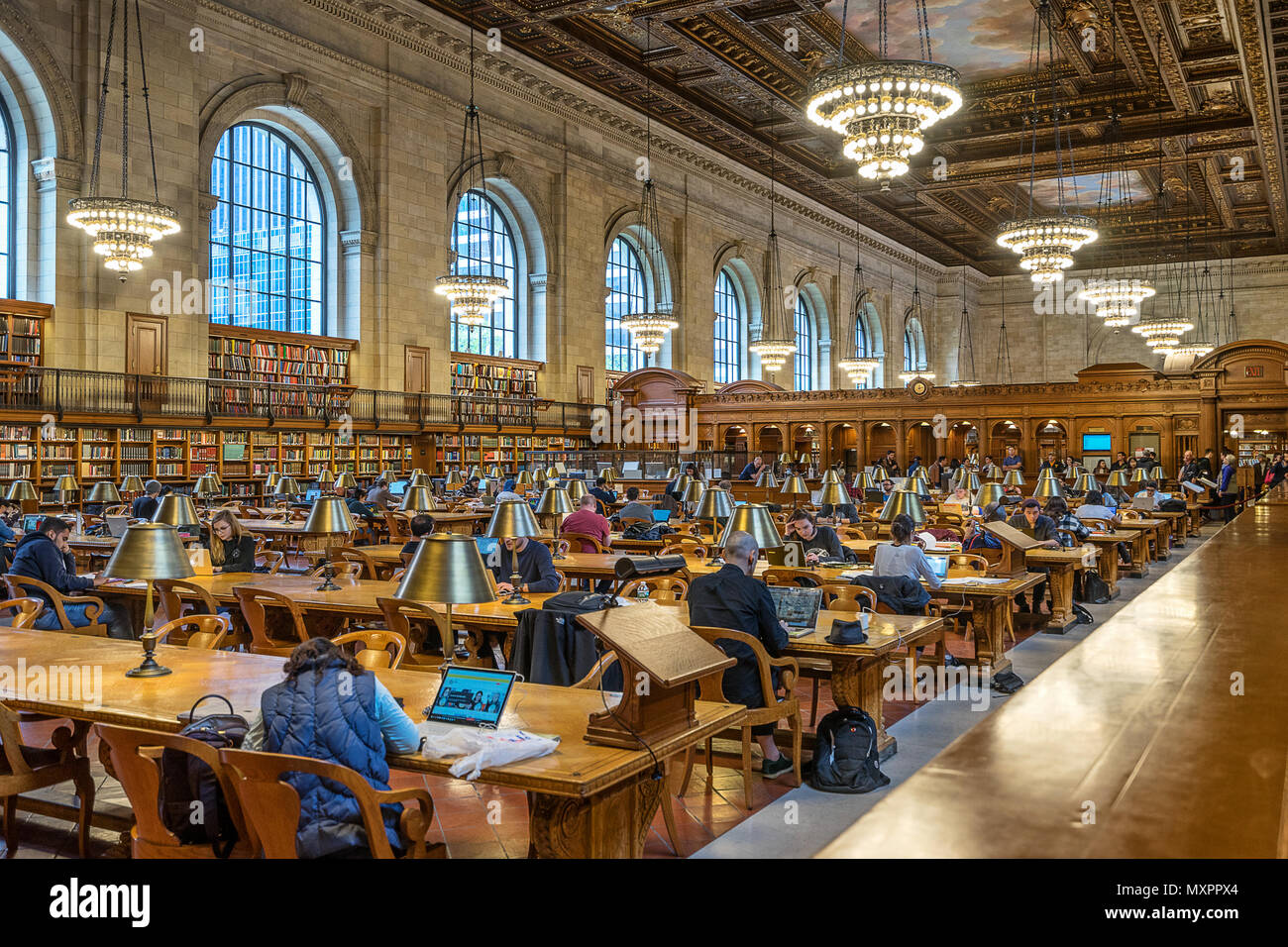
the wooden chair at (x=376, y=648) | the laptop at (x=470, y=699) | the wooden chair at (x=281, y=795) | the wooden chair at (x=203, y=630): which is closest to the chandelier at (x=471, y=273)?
the wooden chair at (x=203, y=630)

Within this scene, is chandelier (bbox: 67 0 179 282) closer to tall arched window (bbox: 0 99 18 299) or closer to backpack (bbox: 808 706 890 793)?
tall arched window (bbox: 0 99 18 299)

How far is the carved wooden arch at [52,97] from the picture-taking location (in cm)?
1244

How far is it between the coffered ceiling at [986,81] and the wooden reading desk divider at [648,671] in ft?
41.2

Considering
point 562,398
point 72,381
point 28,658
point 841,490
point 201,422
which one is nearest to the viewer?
point 28,658

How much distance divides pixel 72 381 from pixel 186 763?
12.0m

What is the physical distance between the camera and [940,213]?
94.2 ft

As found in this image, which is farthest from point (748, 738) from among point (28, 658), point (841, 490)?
point (841, 490)

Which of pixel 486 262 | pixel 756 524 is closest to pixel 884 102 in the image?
pixel 756 524

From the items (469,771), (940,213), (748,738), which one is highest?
(940,213)

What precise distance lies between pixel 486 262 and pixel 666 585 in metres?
15.7

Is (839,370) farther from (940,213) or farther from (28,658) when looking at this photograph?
(28,658)

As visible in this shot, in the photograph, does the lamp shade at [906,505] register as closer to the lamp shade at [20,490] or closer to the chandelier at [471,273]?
the lamp shade at [20,490]

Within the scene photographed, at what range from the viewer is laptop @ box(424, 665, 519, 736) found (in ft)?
9.91

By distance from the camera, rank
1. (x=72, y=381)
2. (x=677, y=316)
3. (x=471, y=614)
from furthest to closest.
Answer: (x=677, y=316) < (x=72, y=381) < (x=471, y=614)
